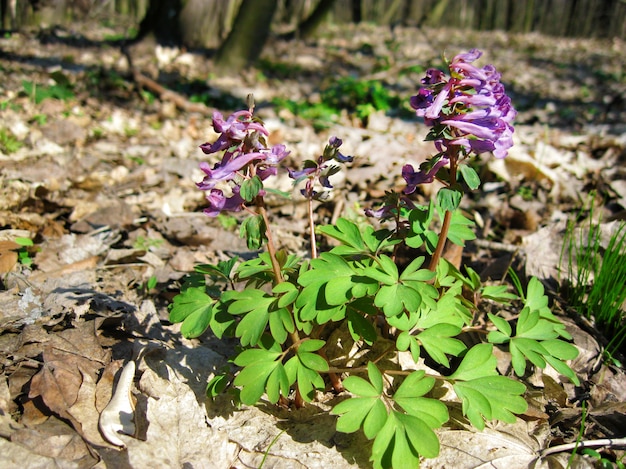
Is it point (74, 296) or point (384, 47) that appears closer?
point (74, 296)

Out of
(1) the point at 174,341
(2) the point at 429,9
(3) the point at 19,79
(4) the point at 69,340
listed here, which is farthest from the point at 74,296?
(2) the point at 429,9

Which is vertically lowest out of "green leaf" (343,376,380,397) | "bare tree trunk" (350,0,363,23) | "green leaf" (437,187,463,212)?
"green leaf" (343,376,380,397)

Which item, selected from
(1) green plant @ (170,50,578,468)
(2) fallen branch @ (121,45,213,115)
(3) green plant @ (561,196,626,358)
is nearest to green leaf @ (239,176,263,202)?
(1) green plant @ (170,50,578,468)

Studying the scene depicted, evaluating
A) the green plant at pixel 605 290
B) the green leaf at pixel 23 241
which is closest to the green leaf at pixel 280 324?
the green plant at pixel 605 290

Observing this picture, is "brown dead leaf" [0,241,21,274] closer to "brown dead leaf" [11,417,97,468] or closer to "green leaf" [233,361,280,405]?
"brown dead leaf" [11,417,97,468]

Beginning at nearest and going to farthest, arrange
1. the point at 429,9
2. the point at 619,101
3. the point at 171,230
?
the point at 171,230 → the point at 619,101 → the point at 429,9

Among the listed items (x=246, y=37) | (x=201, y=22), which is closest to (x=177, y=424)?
(x=246, y=37)

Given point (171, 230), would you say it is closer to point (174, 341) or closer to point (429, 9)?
point (174, 341)
